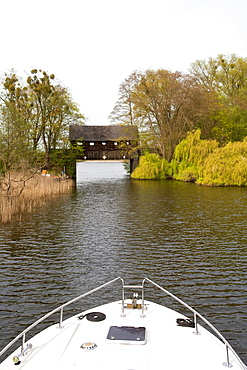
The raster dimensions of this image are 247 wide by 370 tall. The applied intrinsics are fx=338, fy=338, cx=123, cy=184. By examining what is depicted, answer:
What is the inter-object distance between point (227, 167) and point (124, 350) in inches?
1418

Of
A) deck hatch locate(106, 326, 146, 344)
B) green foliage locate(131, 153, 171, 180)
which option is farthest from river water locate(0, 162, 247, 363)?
green foliage locate(131, 153, 171, 180)

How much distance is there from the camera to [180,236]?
15.6 metres

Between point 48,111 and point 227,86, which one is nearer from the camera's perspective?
point 48,111

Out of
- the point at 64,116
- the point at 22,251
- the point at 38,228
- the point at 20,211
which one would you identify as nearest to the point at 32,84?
the point at 64,116

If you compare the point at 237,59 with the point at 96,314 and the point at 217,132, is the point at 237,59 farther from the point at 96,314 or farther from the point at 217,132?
the point at 96,314

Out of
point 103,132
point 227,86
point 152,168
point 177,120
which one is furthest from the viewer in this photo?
point 227,86

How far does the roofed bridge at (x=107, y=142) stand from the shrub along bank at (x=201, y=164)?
11.9 ft

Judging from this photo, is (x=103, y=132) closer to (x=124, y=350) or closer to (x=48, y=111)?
(x=48, y=111)

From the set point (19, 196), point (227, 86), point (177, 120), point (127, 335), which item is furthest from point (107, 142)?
point (127, 335)

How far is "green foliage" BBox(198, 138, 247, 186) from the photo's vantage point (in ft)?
124

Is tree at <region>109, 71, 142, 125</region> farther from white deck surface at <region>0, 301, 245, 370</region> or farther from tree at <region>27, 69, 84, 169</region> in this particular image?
white deck surface at <region>0, 301, 245, 370</region>

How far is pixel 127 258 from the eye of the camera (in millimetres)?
12516

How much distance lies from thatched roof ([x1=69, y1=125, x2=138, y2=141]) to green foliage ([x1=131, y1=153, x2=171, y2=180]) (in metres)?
4.54

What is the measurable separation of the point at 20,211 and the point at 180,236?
438 inches
